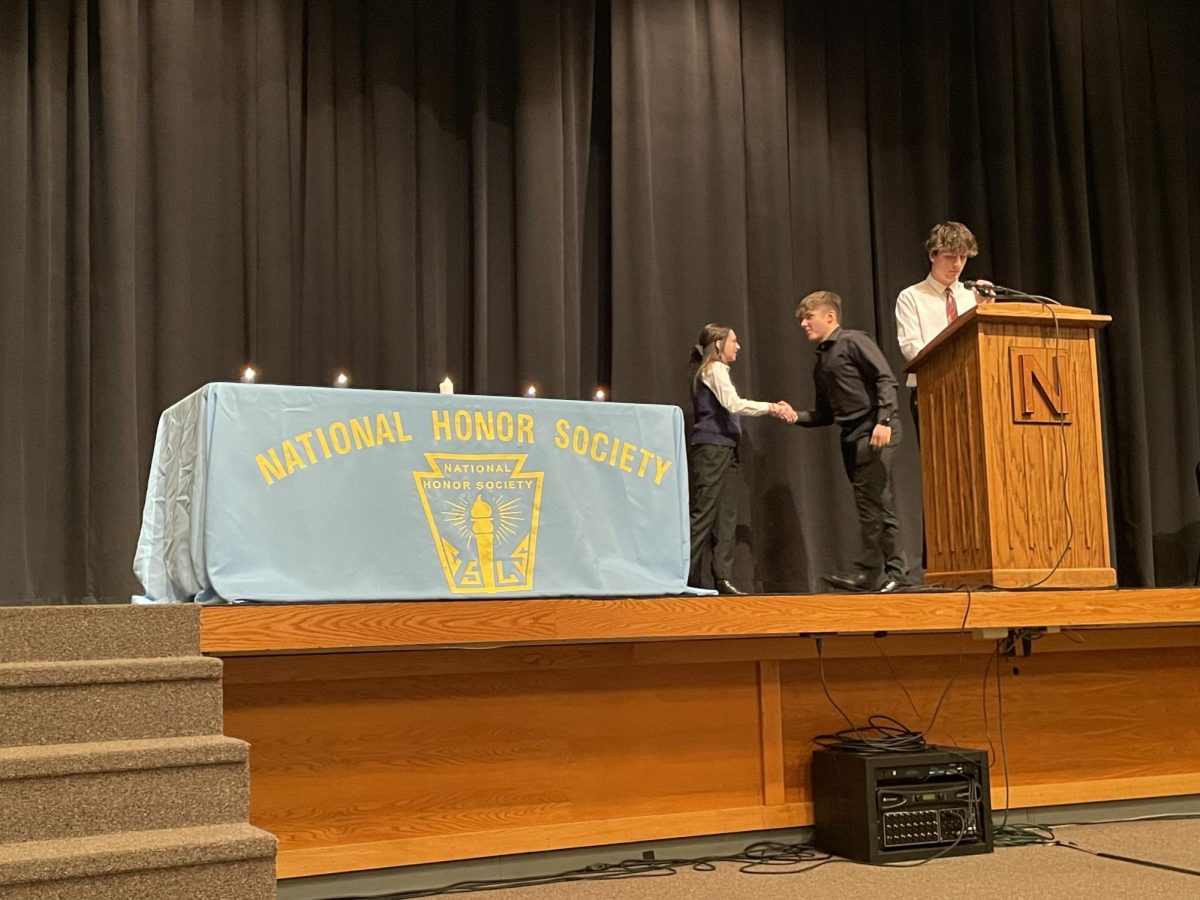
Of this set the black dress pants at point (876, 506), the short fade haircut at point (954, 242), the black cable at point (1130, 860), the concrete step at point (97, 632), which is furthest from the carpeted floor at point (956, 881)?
the short fade haircut at point (954, 242)

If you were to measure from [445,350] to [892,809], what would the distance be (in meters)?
2.96

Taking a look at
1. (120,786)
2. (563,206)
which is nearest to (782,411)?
(563,206)

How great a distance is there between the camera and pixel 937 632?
14.4 ft

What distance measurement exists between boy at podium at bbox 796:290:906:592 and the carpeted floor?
3.93 feet

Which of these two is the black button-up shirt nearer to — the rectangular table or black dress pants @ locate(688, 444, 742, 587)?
black dress pants @ locate(688, 444, 742, 587)

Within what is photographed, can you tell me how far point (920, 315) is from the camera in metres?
5.29

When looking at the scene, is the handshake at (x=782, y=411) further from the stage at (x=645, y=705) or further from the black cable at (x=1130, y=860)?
the black cable at (x=1130, y=860)

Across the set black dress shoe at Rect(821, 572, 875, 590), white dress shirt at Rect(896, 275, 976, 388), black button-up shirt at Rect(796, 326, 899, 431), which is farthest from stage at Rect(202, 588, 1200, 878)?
white dress shirt at Rect(896, 275, 976, 388)

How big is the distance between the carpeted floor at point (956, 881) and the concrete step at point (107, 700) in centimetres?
102

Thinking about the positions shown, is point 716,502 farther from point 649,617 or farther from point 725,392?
point 649,617

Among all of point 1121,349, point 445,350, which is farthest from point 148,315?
point 1121,349

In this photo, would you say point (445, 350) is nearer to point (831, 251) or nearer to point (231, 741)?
point (831, 251)

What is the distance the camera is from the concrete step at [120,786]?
2.74m

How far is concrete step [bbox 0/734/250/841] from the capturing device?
8.99 ft
